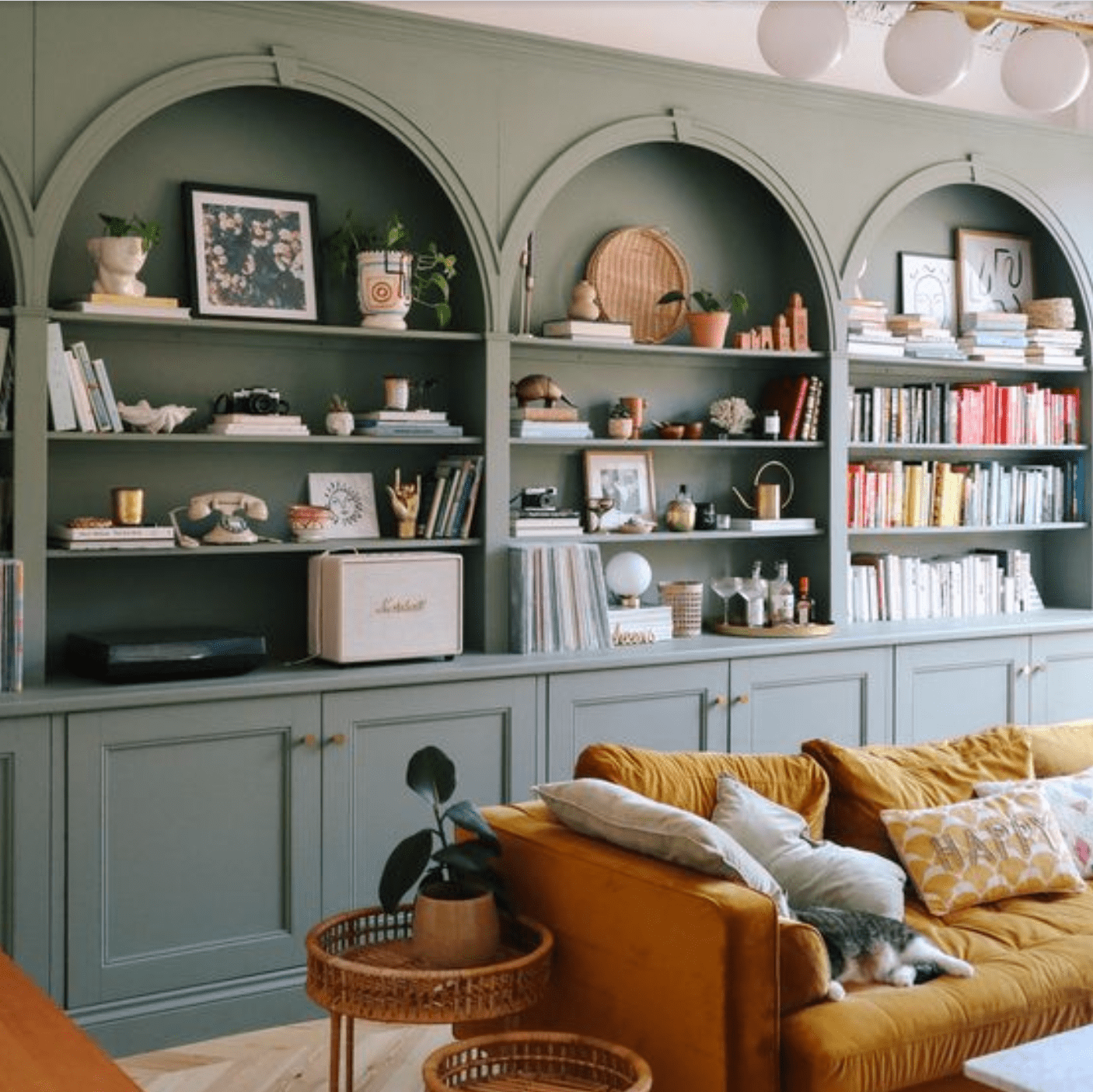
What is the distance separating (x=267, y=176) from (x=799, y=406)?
1.93 metres

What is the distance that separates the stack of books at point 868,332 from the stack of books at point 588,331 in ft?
2.90

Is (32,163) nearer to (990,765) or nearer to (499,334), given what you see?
(499,334)

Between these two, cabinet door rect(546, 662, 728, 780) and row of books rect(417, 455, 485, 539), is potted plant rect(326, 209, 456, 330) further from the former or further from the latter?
cabinet door rect(546, 662, 728, 780)

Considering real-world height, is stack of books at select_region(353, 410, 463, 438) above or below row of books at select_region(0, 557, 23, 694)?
above

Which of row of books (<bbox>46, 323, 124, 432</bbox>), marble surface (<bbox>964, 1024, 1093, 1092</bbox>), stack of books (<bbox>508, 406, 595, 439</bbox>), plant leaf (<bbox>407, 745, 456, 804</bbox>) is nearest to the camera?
marble surface (<bbox>964, 1024, 1093, 1092</bbox>)

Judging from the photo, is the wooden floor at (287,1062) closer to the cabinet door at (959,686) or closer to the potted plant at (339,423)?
the potted plant at (339,423)

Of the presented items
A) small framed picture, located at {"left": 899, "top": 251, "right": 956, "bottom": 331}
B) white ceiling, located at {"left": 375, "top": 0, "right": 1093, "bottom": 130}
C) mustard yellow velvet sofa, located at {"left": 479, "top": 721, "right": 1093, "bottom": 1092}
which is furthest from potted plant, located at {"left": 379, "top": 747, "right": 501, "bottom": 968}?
small framed picture, located at {"left": 899, "top": 251, "right": 956, "bottom": 331}

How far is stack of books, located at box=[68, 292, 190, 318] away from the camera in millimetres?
4039

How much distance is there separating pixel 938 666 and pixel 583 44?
7.75 feet

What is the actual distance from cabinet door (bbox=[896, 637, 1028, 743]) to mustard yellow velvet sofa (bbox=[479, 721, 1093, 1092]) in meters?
1.56

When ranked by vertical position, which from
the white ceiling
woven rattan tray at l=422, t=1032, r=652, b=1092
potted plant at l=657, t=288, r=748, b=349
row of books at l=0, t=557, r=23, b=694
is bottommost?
woven rattan tray at l=422, t=1032, r=652, b=1092

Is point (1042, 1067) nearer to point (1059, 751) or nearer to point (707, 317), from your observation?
point (1059, 751)

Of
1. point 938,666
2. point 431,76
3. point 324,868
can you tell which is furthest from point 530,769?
point 431,76

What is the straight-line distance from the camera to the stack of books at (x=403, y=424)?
447cm
